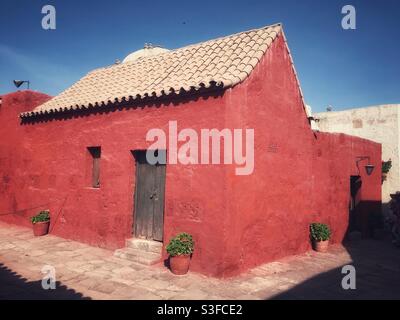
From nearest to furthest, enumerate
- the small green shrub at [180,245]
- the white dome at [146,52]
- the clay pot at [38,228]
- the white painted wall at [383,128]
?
the small green shrub at [180,245], the clay pot at [38,228], the white painted wall at [383,128], the white dome at [146,52]

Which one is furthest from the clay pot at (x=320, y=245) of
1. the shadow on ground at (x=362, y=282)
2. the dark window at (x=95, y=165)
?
the dark window at (x=95, y=165)

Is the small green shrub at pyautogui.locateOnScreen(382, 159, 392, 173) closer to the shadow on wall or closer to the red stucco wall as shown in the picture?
the red stucco wall

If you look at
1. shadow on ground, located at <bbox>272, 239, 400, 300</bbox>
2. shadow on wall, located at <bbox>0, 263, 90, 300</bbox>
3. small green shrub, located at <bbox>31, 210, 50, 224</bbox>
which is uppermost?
small green shrub, located at <bbox>31, 210, 50, 224</bbox>

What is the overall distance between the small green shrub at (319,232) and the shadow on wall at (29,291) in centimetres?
665

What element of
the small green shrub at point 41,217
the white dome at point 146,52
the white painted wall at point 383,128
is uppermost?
the white dome at point 146,52

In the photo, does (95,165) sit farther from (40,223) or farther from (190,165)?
(190,165)

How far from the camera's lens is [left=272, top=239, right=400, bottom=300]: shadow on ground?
5716 millimetres

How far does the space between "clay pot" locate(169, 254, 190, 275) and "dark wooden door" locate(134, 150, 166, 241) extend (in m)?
1.21

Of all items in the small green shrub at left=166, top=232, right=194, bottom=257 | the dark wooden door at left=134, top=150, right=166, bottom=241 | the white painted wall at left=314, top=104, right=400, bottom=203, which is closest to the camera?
the small green shrub at left=166, top=232, right=194, bottom=257

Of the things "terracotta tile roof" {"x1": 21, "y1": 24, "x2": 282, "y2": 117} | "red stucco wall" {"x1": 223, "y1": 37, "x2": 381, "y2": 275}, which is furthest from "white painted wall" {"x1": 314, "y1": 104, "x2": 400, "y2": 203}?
"terracotta tile roof" {"x1": 21, "y1": 24, "x2": 282, "y2": 117}

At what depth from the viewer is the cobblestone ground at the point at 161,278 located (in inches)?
213

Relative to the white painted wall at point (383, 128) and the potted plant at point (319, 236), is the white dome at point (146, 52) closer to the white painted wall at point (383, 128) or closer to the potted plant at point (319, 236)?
the white painted wall at point (383, 128)

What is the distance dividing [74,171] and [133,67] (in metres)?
4.18
